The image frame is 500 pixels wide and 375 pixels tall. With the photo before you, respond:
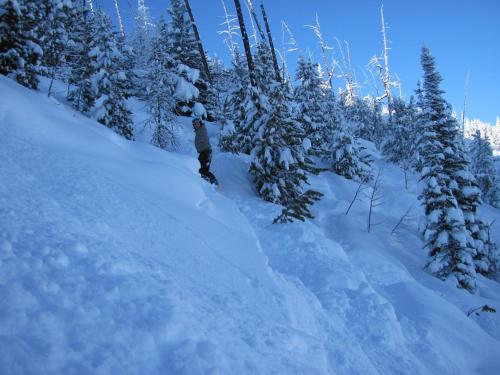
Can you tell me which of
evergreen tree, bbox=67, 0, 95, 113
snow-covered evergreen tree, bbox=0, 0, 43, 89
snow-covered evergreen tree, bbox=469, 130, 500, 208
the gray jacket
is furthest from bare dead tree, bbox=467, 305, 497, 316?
snow-covered evergreen tree, bbox=469, 130, 500, 208

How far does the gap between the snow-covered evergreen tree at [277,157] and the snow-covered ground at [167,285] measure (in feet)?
7.06

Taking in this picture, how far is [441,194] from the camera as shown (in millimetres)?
12906

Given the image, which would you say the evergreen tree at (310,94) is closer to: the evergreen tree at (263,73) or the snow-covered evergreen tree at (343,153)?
the snow-covered evergreen tree at (343,153)

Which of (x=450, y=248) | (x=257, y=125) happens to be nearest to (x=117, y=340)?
(x=257, y=125)

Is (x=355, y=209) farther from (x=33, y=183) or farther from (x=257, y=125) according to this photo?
(x=33, y=183)

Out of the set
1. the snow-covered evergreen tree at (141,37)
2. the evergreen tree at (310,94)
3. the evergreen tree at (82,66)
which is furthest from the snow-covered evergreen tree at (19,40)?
the snow-covered evergreen tree at (141,37)

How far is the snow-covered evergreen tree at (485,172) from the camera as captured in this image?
3391cm

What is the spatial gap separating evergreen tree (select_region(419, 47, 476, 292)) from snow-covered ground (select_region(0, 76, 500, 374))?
12.1ft

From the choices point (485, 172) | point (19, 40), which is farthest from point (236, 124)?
point (485, 172)

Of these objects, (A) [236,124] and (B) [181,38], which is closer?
(A) [236,124]

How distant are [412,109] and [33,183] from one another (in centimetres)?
3427

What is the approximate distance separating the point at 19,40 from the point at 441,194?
18.6 m

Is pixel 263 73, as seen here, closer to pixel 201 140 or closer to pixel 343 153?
pixel 201 140

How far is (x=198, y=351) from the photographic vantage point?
102 inches
